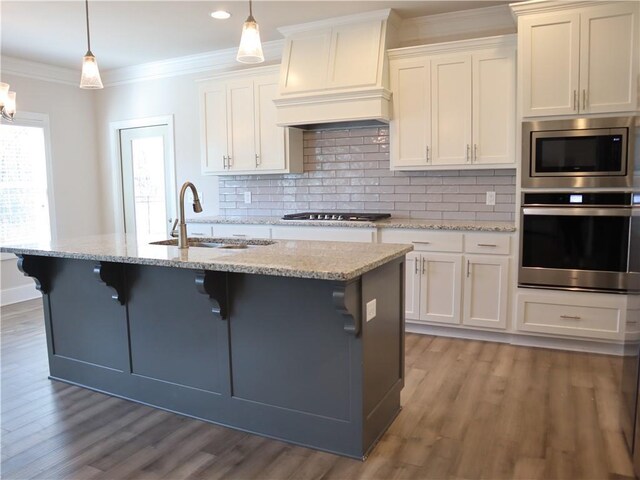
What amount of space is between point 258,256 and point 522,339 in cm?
245

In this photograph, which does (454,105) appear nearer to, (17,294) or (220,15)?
(220,15)

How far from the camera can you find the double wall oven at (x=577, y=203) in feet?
10.9

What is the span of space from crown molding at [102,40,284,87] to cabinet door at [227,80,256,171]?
46 cm

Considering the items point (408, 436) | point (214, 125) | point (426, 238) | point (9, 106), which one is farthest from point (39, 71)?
point (408, 436)

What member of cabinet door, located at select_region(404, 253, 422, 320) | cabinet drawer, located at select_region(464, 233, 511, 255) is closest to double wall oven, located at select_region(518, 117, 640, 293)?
cabinet drawer, located at select_region(464, 233, 511, 255)

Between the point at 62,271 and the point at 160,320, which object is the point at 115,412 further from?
the point at 62,271

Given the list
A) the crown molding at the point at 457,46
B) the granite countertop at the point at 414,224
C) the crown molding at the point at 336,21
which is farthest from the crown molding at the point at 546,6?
the granite countertop at the point at 414,224

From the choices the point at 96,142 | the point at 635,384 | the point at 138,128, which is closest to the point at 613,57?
the point at 635,384

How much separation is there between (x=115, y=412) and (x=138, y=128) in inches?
159

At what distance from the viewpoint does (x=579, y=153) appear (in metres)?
3.41

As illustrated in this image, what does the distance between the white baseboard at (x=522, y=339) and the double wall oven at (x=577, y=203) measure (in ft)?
1.41

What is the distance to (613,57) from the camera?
3293 mm

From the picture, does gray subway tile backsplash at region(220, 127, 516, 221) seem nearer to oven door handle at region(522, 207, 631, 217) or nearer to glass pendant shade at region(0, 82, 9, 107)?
oven door handle at region(522, 207, 631, 217)

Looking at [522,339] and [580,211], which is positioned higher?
[580,211]
